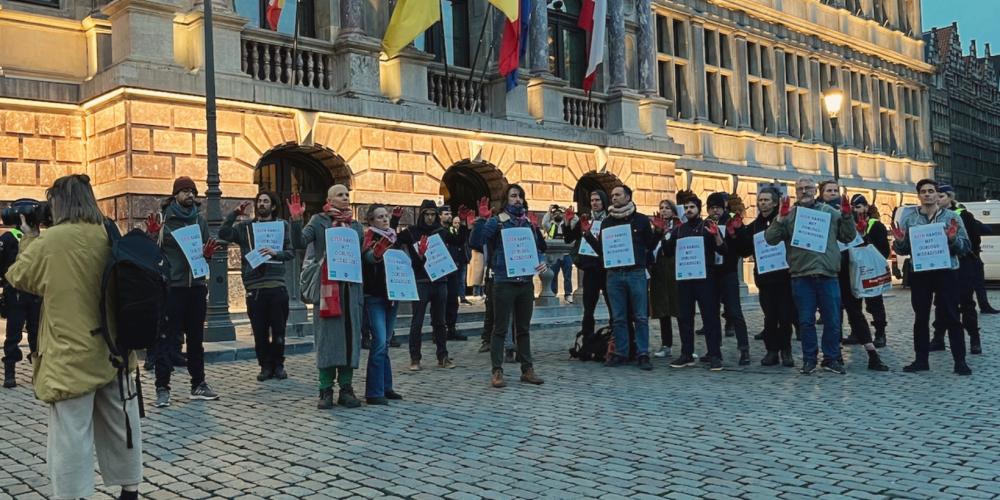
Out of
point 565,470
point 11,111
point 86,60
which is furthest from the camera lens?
point 86,60

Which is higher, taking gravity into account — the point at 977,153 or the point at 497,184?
the point at 977,153

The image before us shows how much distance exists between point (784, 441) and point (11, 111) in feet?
44.6

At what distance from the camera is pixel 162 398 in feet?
27.1

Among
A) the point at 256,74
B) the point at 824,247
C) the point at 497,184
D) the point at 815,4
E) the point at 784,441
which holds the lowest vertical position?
the point at 784,441

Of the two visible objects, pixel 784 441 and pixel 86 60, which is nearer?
pixel 784 441

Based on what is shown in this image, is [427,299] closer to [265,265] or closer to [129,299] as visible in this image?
[265,265]

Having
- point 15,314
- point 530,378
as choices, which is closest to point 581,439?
point 530,378

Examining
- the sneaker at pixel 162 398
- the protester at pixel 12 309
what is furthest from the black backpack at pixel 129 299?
the protester at pixel 12 309

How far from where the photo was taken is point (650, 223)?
10.4m

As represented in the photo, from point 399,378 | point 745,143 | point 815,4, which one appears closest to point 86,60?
point 399,378

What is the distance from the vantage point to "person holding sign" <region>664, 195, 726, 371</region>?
1027cm

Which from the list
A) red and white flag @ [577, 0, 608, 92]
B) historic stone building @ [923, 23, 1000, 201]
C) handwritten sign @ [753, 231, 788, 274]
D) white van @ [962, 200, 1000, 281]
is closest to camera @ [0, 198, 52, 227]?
handwritten sign @ [753, 231, 788, 274]

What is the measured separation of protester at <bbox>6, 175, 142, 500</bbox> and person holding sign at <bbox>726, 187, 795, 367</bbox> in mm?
7059

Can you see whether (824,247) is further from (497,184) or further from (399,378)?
(497,184)
